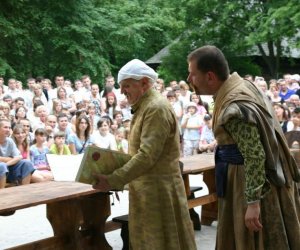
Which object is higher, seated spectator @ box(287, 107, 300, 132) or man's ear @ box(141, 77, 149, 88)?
seated spectator @ box(287, 107, 300, 132)

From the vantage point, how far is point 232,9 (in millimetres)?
25484

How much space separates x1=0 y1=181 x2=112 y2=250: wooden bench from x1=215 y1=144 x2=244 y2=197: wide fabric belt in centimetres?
147

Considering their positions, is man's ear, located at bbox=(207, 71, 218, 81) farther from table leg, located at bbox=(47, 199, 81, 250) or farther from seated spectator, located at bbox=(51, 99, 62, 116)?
seated spectator, located at bbox=(51, 99, 62, 116)

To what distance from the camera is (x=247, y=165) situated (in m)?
3.30

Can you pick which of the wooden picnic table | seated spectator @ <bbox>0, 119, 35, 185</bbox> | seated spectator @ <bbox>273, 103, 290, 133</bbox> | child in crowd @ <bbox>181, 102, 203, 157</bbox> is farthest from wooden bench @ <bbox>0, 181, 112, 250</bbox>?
child in crowd @ <bbox>181, 102, 203, 157</bbox>

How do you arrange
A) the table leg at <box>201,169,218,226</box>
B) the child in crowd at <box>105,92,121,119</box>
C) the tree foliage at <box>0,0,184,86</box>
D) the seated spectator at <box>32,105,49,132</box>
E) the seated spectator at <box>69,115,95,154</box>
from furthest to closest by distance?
the tree foliage at <box>0,0,184,86</box>
the child in crowd at <box>105,92,121,119</box>
the seated spectator at <box>32,105,49,132</box>
the seated spectator at <box>69,115,95,154</box>
the table leg at <box>201,169,218,226</box>

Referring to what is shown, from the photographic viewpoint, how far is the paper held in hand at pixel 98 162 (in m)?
4.00

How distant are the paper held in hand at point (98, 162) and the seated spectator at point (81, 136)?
549cm

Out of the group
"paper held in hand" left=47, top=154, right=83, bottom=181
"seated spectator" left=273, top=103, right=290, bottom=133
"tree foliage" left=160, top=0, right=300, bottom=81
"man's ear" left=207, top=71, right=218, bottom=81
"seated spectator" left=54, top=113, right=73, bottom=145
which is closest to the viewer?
"man's ear" left=207, top=71, right=218, bottom=81

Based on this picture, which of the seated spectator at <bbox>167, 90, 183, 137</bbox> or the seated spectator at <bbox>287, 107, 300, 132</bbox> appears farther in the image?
the seated spectator at <bbox>167, 90, 183, 137</bbox>

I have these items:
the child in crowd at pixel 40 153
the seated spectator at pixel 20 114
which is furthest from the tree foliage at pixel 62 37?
the child in crowd at pixel 40 153

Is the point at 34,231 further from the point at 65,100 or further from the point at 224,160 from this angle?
the point at 65,100

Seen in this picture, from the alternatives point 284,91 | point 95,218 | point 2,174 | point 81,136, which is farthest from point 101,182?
point 284,91

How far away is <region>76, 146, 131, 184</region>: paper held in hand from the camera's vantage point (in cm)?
400
